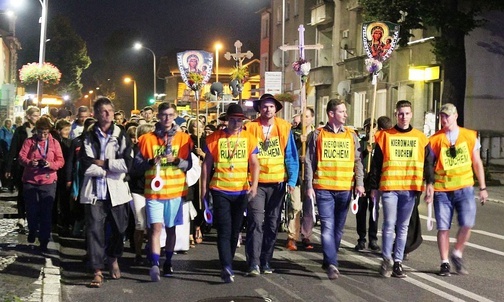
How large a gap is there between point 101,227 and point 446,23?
784 inches

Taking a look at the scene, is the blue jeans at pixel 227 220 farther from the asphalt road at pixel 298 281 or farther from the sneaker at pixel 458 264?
the sneaker at pixel 458 264

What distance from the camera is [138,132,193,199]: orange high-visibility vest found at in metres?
10.0

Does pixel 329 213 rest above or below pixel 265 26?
below

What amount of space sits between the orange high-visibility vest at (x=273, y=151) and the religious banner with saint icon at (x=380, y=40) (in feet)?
16.3

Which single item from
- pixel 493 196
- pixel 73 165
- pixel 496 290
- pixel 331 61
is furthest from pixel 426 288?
pixel 331 61

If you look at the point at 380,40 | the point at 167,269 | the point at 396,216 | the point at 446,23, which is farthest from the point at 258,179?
the point at 446,23

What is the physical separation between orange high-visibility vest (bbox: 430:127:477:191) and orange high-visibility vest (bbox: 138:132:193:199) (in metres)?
2.94

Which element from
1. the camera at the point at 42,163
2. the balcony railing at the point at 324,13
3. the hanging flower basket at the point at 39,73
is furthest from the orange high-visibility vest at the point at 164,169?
the balcony railing at the point at 324,13

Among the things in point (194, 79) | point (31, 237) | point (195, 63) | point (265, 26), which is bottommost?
point (31, 237)

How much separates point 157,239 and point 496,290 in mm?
3673

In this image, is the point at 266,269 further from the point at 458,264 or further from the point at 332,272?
the point at 458,264

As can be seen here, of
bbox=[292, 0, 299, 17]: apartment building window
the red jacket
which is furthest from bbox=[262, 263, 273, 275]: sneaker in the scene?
bbox=[292, 0, 299, 17]: apartment building window

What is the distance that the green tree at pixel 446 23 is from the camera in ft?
91.2

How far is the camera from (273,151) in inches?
417
